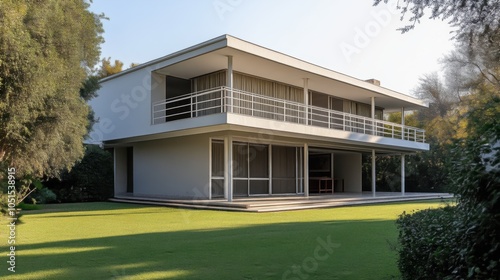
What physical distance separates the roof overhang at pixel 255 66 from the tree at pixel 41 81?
350 centimetres

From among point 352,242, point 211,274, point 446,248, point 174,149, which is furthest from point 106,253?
point 174,149

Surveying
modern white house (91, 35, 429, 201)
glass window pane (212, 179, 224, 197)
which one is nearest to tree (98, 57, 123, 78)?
modern white house (91, 35, 429, 201)

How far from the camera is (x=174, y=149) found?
16844 millimetres

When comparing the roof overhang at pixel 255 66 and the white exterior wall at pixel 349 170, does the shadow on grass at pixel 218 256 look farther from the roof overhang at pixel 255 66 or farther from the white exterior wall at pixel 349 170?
the white exterior wall at pixel 349 170

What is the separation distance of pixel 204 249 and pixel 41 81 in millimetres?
5517

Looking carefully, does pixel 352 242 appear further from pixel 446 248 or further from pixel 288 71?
pixel 288 71

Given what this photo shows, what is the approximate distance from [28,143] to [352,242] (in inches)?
308

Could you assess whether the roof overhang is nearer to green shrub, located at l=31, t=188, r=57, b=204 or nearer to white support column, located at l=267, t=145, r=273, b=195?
white support column, located at l=267, t=145, r=273, b=195

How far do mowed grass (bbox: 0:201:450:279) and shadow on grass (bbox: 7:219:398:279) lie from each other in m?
0.01

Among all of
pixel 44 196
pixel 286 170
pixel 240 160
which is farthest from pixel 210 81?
pixel 44 196

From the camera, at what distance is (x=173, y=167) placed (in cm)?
1684

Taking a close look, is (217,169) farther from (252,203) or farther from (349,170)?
(349,170)

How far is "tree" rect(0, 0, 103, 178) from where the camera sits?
8.47 meters

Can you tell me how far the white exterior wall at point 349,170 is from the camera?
2453 centimetres
